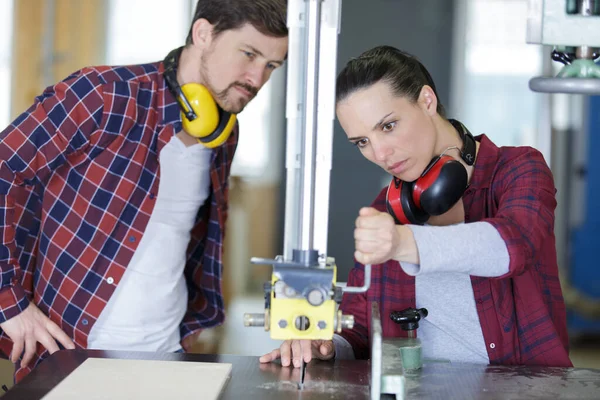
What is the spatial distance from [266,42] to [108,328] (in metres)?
0.88

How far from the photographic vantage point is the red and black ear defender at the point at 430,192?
4.97 feet

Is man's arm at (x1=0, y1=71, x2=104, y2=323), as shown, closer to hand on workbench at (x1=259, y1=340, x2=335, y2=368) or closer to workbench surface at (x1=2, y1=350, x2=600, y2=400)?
workbench surface at (x1=2, y1=350, x2=600, y2=400)

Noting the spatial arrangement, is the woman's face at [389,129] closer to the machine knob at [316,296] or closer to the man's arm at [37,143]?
the machine knob at [316,296]

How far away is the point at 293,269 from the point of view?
1.24 metres

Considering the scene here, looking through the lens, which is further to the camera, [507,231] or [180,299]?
[180,299]

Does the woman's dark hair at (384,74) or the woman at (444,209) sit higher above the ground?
the woman's dark hair at (384,74)

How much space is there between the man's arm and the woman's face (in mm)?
679

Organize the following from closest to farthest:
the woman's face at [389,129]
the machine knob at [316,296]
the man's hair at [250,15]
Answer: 1. the machine knob at [316,296]
2. the woman's face at [389,129]
3. the man's hair at [250,15]

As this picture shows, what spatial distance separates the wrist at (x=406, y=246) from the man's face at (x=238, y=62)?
0.89 m

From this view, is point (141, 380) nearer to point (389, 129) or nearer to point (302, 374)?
point (302, 374)

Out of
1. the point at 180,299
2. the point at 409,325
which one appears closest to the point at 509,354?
the point at 409,325

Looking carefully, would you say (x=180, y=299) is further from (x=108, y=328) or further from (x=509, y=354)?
(x=509, y=354)

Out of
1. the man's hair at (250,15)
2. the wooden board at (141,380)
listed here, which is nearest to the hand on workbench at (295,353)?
the wooden board at (141,380)

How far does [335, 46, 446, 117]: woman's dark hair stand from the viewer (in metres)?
1.68
